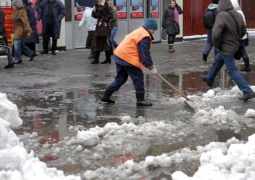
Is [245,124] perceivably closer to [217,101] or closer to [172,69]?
[217,101]

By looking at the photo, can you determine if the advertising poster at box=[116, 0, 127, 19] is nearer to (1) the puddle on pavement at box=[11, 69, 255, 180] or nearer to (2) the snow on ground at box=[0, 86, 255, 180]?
(1) the puddle on pavement at box=[11, 69, 255, 180]

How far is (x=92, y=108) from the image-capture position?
8.43 m

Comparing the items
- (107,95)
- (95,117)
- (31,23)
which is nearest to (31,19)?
(31,23)

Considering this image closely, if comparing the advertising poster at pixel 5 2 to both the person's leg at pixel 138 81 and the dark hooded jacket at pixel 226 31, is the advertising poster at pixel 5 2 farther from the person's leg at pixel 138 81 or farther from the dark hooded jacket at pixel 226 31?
the dark hooded jacket at pixel 226 31

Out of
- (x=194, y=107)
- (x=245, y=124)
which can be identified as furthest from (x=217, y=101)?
(x=245, y=124)

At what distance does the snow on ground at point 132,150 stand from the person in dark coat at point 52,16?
8733 mm

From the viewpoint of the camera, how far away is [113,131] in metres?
6.63

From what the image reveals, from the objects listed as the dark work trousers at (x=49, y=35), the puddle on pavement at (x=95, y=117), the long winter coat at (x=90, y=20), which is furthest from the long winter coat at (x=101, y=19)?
the dark work trousers at (x=49, y=35)

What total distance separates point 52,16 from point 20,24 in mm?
2678

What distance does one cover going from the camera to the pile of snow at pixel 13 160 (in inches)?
164

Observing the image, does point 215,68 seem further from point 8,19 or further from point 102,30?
point 8,19

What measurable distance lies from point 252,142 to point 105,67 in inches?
337

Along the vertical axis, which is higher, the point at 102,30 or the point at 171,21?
the point at 171,21

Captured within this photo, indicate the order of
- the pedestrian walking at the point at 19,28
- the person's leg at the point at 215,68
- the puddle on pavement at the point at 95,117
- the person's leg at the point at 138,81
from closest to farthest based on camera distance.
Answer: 1. the puddle on pavement at the point at 95,117
2. the person's leg at the point at 138,81
3. the person's leg at the point at 215,68
4. the pedestrian walking at the point at 19,28
